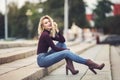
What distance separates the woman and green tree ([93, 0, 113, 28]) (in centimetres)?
10979

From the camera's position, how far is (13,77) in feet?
26.5

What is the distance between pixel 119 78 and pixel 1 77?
3248 millimetres

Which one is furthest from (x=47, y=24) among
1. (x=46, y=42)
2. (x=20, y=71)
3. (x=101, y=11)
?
(x=101, y=11)

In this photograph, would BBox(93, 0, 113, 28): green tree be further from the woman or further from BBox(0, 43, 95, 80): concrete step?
the woman

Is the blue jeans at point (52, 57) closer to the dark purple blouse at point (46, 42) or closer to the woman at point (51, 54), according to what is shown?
the woman at point (51, 54)

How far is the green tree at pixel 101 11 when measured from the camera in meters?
120

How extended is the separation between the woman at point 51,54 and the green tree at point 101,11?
110 m

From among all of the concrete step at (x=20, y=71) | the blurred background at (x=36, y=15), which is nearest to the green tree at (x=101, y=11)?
the blurred background at (x=36, y=15)

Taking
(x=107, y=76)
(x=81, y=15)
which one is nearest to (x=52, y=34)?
(x=107, y=76)

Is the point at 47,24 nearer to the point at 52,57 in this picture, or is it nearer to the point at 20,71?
the point at 52,57

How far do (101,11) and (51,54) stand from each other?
11713 centimetres

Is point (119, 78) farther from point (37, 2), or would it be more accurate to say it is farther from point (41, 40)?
point (37, 2)

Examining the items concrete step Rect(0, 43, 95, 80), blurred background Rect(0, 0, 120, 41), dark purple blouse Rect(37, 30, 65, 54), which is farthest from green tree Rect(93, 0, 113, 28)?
dark purple blouse Rect(37, 30, 65, 54)

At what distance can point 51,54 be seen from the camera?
9648 mm
